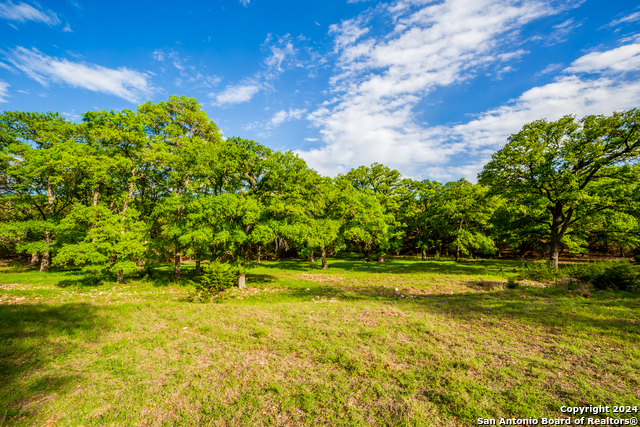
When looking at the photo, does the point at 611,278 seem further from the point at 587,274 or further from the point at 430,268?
the point at 430,268

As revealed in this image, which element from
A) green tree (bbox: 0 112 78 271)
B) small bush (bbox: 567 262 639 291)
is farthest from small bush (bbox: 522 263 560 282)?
green tree (bbox: 0 112 78 271)

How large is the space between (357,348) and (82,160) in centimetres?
2449

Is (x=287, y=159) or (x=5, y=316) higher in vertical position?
(x=287, y=159)

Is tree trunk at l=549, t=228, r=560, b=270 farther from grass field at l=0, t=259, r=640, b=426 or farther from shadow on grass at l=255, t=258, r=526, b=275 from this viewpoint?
grass field at l=0, t=259, r=640, b=426

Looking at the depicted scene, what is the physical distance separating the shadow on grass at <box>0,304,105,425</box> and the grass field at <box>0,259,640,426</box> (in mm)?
43

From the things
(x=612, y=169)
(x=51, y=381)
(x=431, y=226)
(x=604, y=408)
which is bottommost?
(x=51, y=381)

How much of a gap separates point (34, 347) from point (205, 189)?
14.8m

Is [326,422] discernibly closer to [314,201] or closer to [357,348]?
[357,348]

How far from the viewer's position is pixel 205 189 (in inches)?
833

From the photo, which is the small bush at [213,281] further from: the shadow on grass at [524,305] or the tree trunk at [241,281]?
the shadow on grass at [524,305]

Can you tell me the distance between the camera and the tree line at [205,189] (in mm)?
18562

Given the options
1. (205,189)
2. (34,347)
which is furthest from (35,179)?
(34,347)

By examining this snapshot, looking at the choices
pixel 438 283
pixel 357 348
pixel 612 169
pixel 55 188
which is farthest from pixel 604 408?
pixel 55 188

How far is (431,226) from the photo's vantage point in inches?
1620
